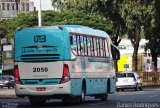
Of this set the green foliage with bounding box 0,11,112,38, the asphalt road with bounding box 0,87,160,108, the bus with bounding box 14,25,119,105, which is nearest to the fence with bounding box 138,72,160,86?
the green foliage with bounding box 0,11,112,38

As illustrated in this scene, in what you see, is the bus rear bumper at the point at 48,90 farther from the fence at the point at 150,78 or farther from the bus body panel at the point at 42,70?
the fence at the point at 150,78

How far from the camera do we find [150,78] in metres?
67.2

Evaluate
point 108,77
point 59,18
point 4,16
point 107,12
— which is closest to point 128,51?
point 4,16

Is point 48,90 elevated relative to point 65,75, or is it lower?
lower

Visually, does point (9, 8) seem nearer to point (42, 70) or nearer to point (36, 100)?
point (36, 100)

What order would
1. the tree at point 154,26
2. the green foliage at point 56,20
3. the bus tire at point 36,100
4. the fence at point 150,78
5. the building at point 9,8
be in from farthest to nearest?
the building at point 9,8
the green foliage at point 56,20
the fence at point 150,78
the tree at point 154,26
the bus tire at point 36,100

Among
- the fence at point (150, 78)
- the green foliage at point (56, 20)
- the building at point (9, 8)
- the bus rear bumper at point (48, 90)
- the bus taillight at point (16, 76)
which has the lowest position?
the fence at point (150, 78)

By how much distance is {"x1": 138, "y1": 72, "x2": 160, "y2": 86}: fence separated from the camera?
213ft

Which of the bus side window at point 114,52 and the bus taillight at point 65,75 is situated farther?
the bus side window at point 114,52

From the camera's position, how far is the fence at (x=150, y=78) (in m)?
64.9

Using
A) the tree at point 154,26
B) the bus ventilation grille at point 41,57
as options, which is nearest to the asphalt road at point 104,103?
the bus ventilation grille at point 41,57

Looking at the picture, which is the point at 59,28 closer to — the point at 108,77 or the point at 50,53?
the point at 50,53

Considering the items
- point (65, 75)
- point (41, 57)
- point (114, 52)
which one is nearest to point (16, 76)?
point (41, 57)

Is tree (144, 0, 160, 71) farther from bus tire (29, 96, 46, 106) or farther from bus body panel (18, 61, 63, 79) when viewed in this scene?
bus body panel (18, 61, 63, 79)
